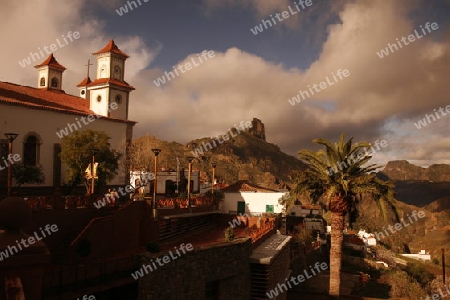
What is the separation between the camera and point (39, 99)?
109 feet

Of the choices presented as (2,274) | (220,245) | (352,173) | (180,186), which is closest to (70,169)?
(180,186)

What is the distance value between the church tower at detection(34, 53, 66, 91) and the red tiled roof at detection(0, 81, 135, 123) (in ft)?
20.2

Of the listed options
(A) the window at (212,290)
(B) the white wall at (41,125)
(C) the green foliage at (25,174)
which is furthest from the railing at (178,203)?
(B) the white wall at (41,125)

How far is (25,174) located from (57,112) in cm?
689

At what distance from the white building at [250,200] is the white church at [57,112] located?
11224 millimetres

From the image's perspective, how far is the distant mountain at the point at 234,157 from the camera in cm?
6669

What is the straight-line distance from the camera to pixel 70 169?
29266 millimetres

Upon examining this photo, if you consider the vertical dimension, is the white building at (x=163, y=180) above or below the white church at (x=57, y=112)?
below

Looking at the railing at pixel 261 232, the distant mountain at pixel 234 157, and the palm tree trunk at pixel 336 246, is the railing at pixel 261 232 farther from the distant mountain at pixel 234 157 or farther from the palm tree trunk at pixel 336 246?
the distant mountain at pixel 234 157

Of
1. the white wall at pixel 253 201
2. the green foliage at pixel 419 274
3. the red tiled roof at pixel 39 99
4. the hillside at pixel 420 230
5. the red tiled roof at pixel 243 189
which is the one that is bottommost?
the hillside at pixel 420 230

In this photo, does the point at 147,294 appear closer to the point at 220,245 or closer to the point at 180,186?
the point at 220,245

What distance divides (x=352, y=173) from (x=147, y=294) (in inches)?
467

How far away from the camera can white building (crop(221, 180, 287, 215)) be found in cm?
3866

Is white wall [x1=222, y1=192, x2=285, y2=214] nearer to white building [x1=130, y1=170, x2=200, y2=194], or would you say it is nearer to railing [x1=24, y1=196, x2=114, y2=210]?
white building [x1=130, y1=170, x2=200, y2=194]
